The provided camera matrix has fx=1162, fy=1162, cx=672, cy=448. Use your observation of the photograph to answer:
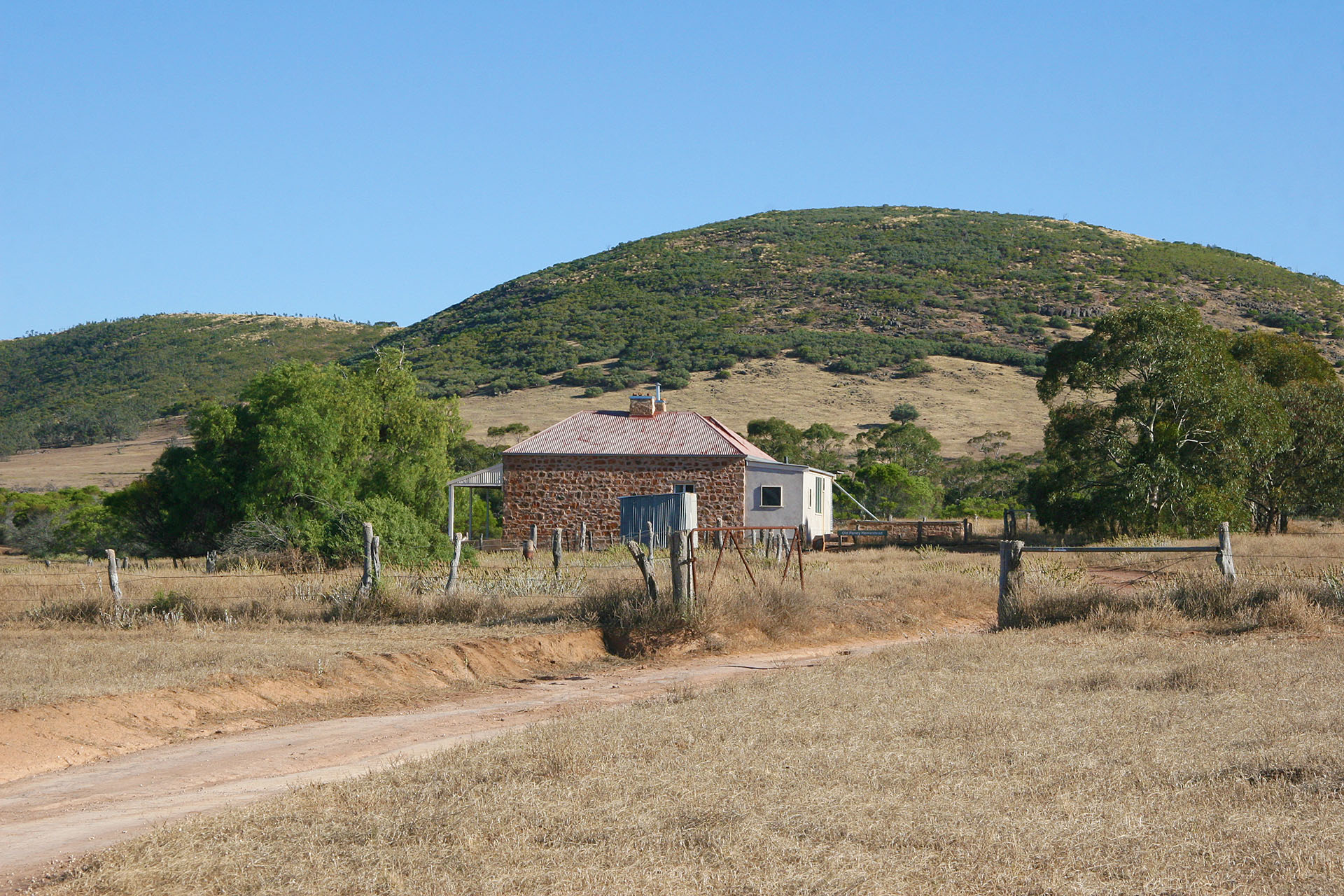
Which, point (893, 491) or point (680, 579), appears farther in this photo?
point (893, 491)

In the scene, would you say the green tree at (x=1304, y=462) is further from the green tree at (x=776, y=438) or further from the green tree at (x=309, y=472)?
the green tree at (x=309, y=472)

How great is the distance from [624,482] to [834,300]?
63.3m

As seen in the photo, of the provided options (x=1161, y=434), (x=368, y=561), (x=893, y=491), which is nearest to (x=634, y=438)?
(x=893, y=491)

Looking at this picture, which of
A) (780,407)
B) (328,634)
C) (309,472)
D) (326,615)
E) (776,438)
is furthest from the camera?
(780,407)

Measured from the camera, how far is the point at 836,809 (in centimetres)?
665

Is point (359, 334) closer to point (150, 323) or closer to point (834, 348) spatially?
point (150, 323)

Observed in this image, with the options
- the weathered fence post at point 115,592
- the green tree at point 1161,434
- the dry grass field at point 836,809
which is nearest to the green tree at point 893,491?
the green tree at point 1161,434

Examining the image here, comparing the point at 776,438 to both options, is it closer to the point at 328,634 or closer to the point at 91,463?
the point at 328,634

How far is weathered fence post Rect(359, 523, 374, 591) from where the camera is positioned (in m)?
17.6

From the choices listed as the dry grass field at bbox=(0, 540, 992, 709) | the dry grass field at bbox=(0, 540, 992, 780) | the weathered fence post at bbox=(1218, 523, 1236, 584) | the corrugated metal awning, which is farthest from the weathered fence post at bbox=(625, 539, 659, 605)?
the corrugated metal awning

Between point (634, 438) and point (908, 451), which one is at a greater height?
point (634, 438)

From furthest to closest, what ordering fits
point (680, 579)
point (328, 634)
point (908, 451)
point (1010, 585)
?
point (908, 451) < point (1010, 585) < point (680, 579) < point (328, 634)

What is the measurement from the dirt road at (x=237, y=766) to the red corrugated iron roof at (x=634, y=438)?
70.7 feet

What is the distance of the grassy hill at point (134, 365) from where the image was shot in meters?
80.7
